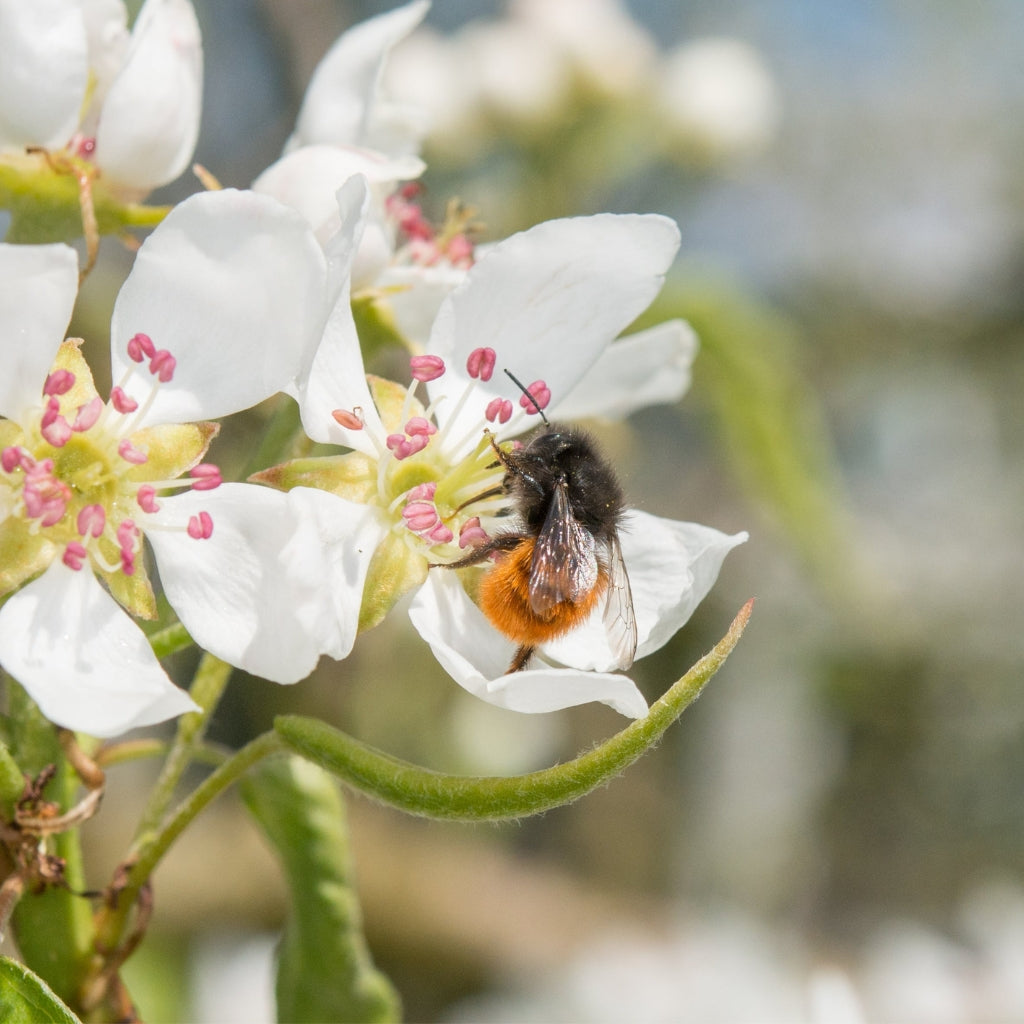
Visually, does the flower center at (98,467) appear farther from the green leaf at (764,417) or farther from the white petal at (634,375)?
the green leaf at (764,417)

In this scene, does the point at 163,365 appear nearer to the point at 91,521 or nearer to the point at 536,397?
the point at 91,521

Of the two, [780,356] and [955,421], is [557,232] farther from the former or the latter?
[955,421]

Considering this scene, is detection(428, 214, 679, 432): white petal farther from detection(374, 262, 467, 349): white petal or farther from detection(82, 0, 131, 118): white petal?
detection(82, 0, 131, 118): white petal

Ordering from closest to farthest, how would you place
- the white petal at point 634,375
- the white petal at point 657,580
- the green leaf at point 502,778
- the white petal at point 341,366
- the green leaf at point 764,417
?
the green leaf at point 502,778 → the white petal at point 341,366 → the white petal at point 657,580 → the white petal at point 634,375 → the green leaf at point 764,417

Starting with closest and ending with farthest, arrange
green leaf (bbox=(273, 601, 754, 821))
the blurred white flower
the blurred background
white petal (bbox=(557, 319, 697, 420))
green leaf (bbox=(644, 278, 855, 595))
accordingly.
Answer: green leaf (bbox=(273, 601, 754, 821)), white petal (bbox=(557, 319, 697, 420)), green leaf (bbox=(644, 278, 855, 595)), the blurred background, the blurred white flower

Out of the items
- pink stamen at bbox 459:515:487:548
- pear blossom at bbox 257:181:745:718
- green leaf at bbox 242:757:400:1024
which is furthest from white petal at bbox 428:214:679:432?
green leaf at bbox 242:757:400:1024

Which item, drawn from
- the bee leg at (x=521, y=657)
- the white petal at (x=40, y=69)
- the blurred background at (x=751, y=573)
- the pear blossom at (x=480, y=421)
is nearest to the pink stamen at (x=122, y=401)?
the pear blossom at (x=480, y=421)
